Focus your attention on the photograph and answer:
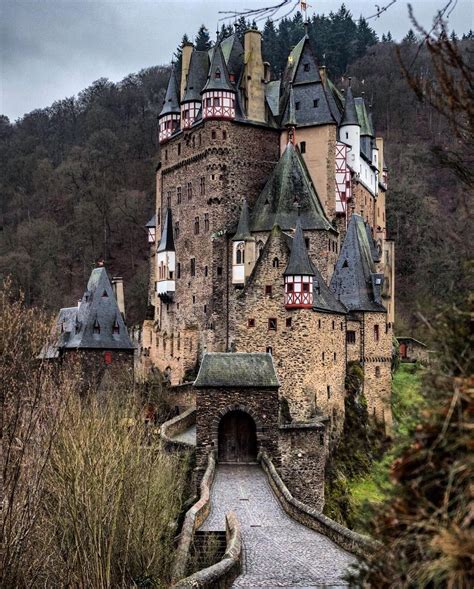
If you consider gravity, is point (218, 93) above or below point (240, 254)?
above

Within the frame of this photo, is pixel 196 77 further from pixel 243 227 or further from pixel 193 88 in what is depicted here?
pixel 243 227

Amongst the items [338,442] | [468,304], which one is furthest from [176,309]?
[468,304]

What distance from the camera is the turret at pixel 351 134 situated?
156ft

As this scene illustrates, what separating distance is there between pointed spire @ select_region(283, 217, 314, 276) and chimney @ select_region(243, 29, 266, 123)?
1156 cm

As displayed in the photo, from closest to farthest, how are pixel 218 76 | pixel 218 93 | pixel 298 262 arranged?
pixel 298 262, pixel 218 93, pixel 218 76

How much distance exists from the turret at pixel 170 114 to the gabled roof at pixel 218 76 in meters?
5.15

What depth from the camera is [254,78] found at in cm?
4769

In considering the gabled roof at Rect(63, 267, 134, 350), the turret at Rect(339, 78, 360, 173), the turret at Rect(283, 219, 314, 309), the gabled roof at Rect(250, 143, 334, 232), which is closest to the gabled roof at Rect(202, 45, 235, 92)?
the gabled roof at Rect(250, 143, 334, 232)

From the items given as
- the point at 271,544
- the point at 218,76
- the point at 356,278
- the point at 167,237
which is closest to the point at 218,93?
the point at 218,76

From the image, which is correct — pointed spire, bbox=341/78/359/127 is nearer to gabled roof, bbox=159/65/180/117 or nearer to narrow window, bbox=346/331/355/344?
gabled roof, bbox=159/65/180/117

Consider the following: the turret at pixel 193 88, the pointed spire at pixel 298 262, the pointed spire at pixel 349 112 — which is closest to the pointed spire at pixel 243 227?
the pointed spire at pixel 298 262

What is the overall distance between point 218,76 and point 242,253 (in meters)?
9.55

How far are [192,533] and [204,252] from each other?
27227 mm

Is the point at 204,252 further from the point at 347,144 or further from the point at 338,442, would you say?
the point at 338,442
